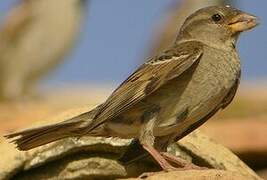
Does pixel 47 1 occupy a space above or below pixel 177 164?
above

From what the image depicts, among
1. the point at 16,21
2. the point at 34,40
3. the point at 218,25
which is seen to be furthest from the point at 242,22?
the point at 16,21

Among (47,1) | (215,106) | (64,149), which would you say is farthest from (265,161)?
(47,1)

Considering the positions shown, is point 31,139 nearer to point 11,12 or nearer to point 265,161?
point 265,161

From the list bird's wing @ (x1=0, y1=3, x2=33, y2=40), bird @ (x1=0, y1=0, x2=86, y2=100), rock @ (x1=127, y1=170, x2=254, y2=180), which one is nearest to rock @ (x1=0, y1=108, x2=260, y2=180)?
rock @ (x1=127, y1=170, x2=254, y2=180)

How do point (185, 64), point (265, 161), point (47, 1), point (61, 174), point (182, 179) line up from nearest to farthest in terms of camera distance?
point (182, 179), point (61, 174), point (185, 64), point (265, 161), point (47, 1)

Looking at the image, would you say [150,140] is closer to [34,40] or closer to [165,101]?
[165,101]

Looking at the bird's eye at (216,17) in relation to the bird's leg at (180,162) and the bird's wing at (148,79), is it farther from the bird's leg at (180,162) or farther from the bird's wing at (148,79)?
the bird's leg at (180,162)

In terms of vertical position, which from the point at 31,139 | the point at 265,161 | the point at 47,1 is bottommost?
the point at 265,161
